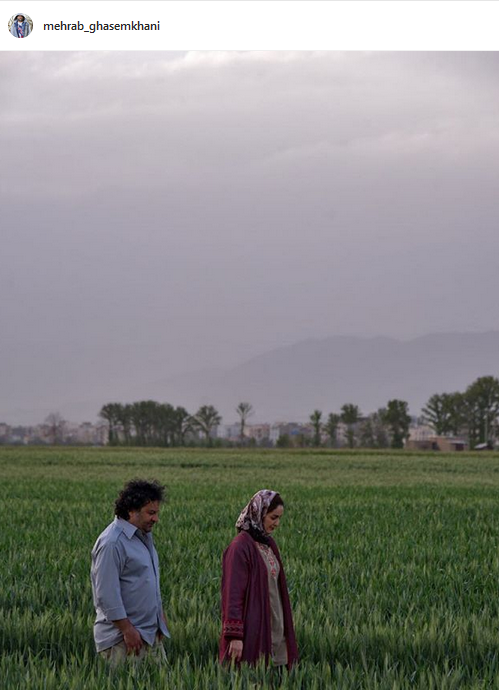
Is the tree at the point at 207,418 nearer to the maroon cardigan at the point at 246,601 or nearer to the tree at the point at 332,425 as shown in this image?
the tree at the point at 332,425

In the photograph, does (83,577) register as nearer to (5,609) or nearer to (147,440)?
(5,609)

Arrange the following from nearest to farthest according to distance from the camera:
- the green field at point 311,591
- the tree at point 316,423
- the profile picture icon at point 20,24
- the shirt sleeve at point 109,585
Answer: the shirt sleeve at point 109,585, the green field at point 311,591, the profile picture icon at point 20,24, the tree at point 316,423

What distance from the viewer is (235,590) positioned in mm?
5648

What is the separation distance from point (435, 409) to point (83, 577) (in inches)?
4670

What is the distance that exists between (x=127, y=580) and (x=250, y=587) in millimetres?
817

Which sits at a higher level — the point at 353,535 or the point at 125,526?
the point at 125,526

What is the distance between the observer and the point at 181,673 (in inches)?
220

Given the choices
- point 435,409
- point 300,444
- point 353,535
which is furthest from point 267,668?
point 435,409

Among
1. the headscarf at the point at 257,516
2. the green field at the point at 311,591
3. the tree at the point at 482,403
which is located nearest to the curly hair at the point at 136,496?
the headscarf at the point at 257,516

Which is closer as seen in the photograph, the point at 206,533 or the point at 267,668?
the point at 267,668

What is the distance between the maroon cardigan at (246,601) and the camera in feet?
18.5

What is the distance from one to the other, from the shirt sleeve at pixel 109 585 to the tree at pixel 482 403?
123603 mm

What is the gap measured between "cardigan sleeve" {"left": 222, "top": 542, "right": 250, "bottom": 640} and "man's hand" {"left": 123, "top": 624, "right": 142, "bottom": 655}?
1.85 feet

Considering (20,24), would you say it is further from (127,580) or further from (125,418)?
(125,418)
